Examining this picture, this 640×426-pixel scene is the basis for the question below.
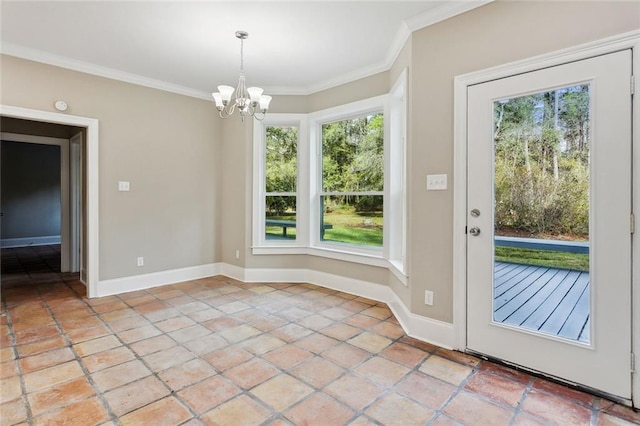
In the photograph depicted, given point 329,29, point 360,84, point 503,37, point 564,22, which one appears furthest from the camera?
point 360,84

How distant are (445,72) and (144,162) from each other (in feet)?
12.0

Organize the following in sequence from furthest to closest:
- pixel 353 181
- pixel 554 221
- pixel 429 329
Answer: pixel 353 181
pixel 429 329
pixel 554 221

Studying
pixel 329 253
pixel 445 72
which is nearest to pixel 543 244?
pixel 445 72

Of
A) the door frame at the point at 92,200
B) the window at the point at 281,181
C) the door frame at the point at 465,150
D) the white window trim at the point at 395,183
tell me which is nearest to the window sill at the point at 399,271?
the white window trim at the point at 395,183

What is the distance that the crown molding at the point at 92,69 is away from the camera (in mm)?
3217

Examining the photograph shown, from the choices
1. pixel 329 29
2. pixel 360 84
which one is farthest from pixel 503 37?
pixel 360 84

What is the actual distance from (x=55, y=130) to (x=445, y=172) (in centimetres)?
561

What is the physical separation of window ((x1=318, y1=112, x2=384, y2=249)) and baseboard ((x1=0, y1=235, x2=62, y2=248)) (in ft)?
25.9

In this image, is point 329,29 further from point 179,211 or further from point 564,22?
point 179,211

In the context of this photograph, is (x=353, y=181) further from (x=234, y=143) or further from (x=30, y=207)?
(x=30, y=207)

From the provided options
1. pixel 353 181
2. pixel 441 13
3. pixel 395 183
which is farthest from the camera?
pixel 353 181

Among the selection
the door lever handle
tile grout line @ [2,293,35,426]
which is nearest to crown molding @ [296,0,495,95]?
the door lever handle

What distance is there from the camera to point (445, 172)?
2.53 m

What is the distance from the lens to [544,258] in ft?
6.99
